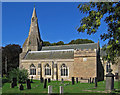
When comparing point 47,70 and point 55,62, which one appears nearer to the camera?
point 55,62

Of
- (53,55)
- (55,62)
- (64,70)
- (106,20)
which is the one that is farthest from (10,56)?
(106,20)

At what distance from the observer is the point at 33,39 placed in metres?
42.6

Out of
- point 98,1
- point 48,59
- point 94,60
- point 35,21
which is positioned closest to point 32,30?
point 35,21

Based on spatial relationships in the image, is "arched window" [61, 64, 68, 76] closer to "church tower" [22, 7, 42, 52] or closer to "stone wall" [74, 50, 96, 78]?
"stone wall" [74, 50, 96, 78]

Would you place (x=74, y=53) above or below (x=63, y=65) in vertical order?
above

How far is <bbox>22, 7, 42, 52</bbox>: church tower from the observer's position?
41.8m

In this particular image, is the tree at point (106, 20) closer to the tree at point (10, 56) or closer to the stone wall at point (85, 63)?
the stone wall at point (85, 63)

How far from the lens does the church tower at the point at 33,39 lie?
1647 inches

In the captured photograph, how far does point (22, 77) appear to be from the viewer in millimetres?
24703

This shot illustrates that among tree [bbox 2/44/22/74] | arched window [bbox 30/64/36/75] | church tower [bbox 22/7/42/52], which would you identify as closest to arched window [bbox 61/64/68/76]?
arched window [bbox 30/64/36/75]

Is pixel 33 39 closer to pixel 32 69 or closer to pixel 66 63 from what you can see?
pixel 32 69

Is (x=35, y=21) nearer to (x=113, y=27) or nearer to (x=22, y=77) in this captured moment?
(x=22, y=77)

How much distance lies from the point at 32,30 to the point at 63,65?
50.9ft

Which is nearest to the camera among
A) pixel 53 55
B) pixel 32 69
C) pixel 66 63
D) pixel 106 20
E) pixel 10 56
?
pixel 106 20
